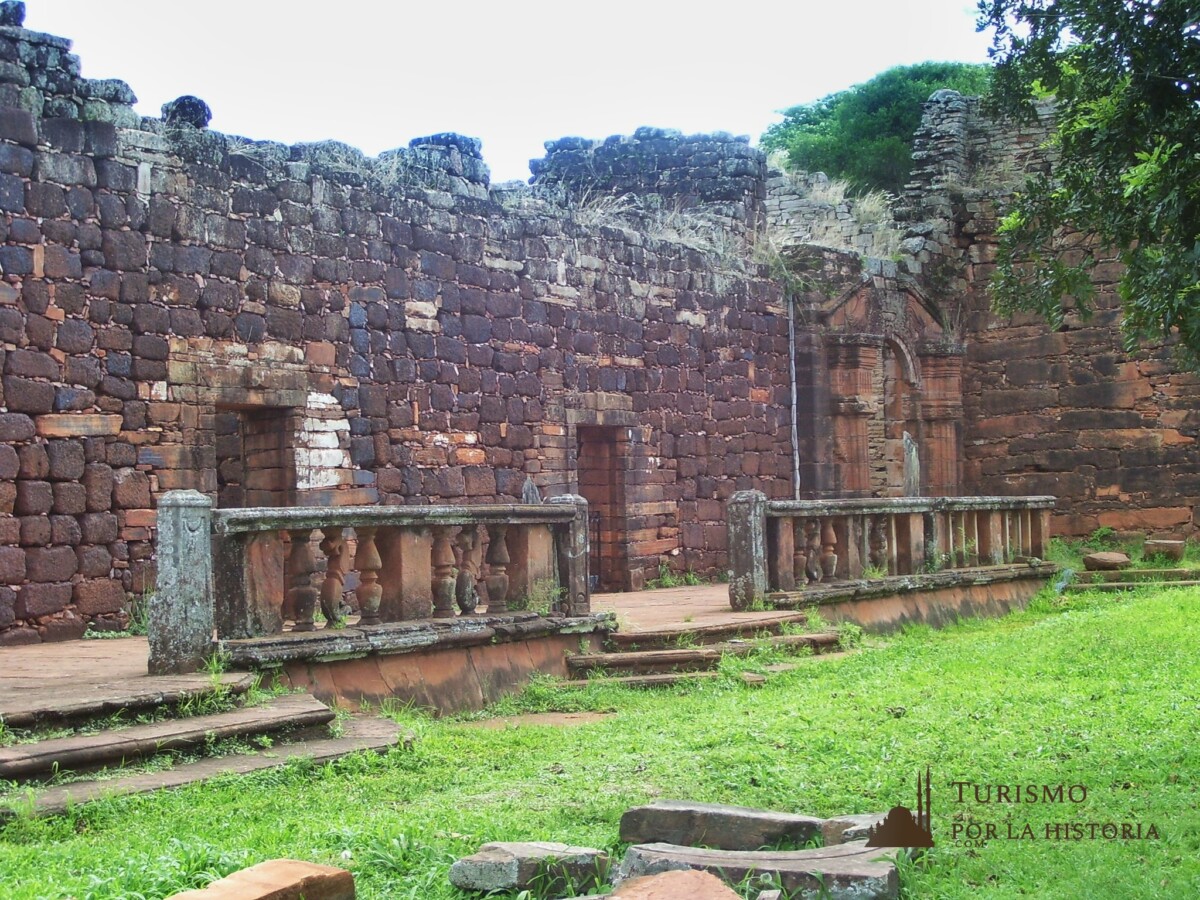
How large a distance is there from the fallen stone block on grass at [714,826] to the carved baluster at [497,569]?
4.69 meters

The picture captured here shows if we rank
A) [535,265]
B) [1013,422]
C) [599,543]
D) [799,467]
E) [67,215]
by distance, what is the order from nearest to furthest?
[67,215]
[535,265]
[599,543]
[799,467]
[1013,422]

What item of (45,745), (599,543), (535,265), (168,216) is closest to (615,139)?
(535,265)

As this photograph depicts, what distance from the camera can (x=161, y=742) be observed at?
678 centimetres

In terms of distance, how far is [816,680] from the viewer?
1017cm

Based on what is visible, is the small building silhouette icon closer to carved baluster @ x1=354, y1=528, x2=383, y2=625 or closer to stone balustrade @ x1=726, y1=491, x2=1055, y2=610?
carved baluster @ x1=354, y1=528, x2=383, y2=625

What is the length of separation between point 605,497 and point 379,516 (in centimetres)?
860

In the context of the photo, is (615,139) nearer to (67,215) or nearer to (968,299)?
(968,299)

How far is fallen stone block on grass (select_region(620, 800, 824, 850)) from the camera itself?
5.30 meters

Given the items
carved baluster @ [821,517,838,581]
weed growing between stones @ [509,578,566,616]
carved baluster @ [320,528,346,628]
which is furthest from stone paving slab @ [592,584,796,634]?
carved baluster @ [320,528,346,628]

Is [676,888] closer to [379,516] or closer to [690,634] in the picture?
[379,516]

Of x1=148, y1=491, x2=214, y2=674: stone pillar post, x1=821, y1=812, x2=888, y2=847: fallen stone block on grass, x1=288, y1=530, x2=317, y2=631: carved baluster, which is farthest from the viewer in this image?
x1=288, y1=530, x2=317, y2=631: carved baluster

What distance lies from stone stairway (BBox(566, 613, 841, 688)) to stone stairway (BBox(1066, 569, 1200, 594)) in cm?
593

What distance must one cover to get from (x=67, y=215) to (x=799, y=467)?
442 inches

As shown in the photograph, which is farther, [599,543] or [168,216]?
[599,543]
